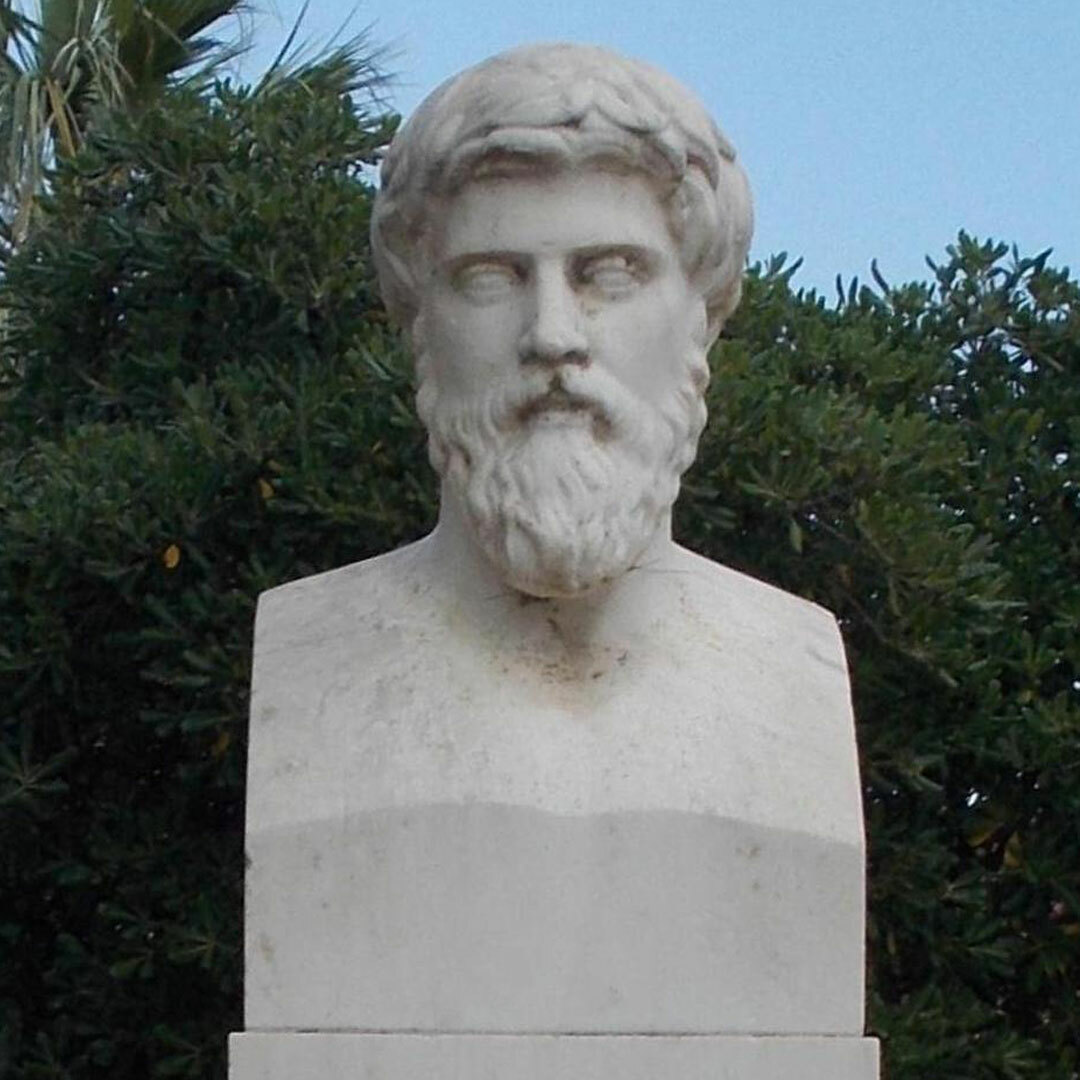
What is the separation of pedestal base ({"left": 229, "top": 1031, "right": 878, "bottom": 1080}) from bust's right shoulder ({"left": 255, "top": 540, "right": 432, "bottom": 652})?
64cm

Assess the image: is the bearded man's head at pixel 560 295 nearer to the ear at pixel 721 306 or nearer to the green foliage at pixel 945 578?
the ear at pixel 721 306

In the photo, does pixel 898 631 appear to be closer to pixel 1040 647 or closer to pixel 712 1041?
pixel 1040 647

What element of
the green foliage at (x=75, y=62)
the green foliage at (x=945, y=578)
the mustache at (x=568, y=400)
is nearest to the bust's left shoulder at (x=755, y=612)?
the mustache at (x=568, y=400)

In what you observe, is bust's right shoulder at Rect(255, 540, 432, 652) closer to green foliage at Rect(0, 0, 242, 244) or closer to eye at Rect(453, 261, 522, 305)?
eye at Rect(453, 261, 522, 305)

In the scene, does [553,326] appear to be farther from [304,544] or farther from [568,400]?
[304,544]

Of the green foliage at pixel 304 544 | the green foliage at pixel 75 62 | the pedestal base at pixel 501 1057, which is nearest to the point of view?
the pedestal base at pixel 501 1057

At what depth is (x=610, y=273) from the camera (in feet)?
11.9

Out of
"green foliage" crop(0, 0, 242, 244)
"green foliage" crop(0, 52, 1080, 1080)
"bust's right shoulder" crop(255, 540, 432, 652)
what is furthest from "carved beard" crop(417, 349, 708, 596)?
"green foliage" crop(0, 0, 242, 244)

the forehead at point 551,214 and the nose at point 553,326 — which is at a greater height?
the forehead at point 551,214

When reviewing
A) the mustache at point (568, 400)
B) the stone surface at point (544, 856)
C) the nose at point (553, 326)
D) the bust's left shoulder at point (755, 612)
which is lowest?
the stone surface at point (544, 856)

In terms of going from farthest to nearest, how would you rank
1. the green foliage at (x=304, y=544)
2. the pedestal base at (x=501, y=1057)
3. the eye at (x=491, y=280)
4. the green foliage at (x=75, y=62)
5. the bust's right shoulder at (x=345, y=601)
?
the green foliage at (x=75, y=62) → the green foliage at (x=304, y=544) → the bust's right shoulder at (x=345, y=601) → the eye at (x=491, y=280) → the pedestal base at (x=501, y=1057)

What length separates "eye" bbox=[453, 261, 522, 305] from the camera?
364 cm

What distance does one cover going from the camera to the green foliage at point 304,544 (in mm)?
5488

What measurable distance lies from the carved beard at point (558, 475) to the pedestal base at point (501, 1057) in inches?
25.9
